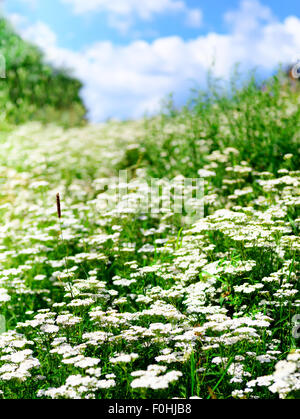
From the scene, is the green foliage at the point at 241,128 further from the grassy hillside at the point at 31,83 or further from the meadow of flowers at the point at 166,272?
the grassy hillside at the point at 31,83

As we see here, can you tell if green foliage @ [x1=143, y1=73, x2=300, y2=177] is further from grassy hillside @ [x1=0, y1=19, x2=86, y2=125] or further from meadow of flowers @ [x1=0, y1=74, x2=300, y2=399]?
grassy hillside @ [x1=0, y1=19, x2=86, y2=125]

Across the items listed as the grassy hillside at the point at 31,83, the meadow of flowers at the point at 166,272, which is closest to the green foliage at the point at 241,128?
the meadow of flowers at the point at 166,272

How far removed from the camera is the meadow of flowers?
3.01m

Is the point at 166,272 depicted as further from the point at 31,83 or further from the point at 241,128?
the point at 31,83

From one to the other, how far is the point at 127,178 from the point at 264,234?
4.56 meters

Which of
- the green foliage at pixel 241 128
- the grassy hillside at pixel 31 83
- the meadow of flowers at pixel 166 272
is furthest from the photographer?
the grassy hillside at pixel 31 83

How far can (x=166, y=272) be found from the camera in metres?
4.39

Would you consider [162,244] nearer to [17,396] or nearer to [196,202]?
[196,202]

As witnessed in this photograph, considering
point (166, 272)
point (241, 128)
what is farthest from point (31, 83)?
point (166, 272)

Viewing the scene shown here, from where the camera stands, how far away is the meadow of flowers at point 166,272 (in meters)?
3.01

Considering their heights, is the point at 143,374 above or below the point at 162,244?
below

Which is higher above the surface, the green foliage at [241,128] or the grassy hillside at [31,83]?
the grassy hillside at [31,83]

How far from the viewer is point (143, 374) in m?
2.61

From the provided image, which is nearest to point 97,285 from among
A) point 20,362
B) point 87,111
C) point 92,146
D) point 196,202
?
point 20,362
